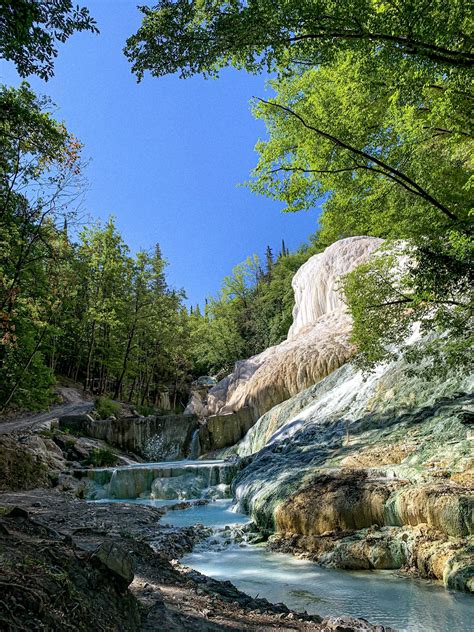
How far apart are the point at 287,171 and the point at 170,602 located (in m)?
6.49

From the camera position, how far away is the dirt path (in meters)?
15.8

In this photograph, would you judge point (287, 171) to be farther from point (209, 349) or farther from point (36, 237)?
point (209, 349)

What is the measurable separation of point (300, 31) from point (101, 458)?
49.6 feet

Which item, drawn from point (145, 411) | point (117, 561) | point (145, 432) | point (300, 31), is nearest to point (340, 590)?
point (117, 561)

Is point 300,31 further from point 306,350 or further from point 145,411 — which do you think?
point 145,411

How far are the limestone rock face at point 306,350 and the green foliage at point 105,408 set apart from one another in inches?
186

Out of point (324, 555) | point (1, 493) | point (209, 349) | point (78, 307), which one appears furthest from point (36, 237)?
point (209, 349)

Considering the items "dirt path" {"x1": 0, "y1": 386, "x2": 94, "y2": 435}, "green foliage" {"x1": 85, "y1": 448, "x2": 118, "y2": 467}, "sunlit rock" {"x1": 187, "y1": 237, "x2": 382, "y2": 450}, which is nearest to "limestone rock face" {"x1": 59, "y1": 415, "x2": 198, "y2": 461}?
"dirt path" {"x1": 0, "y1": 386, "x2": 94, "y2": 435}

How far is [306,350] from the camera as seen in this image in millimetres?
18062

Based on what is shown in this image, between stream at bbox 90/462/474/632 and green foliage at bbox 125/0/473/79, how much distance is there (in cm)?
571

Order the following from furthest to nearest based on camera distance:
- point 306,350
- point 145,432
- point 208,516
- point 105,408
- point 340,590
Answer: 1. point 105,408
2. point 145,432
3. point 306,350
4. point 208,516
5. point 340,590

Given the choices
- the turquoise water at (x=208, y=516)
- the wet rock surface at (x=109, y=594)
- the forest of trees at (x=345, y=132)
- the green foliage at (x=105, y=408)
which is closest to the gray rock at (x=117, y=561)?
the wet rock surface at (x=109, y=594)

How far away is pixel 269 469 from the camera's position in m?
10.9

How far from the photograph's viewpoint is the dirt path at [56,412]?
1582cm
